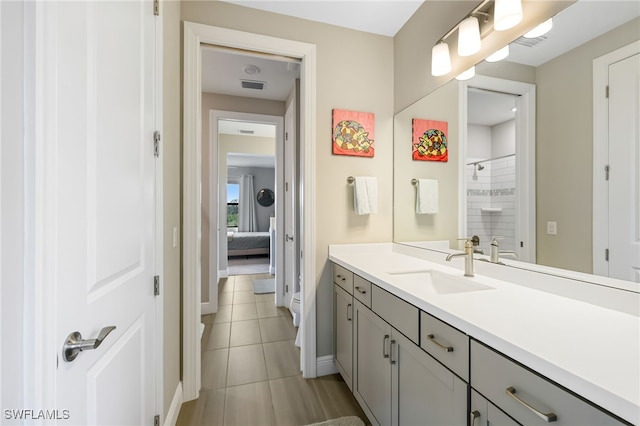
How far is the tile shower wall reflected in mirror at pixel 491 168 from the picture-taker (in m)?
1.38

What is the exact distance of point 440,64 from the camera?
5.65ft

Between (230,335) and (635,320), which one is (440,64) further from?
(230,335)

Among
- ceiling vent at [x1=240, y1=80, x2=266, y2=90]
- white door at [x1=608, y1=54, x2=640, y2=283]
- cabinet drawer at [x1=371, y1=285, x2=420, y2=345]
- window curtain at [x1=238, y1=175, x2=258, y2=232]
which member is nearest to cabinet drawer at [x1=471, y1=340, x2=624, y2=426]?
cabinet drawer at [x1=371, y1=285, x2=420, y2=345]

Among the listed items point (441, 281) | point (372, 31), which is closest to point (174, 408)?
point (441, 281)

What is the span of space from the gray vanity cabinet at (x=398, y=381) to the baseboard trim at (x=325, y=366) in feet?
1.38

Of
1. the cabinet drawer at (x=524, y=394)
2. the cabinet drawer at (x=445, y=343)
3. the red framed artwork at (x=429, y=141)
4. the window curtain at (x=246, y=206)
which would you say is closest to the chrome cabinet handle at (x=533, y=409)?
the cabinet drawer at (x=524, y=394)

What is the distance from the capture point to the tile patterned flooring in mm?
1631

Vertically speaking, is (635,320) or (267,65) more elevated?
(267,65)

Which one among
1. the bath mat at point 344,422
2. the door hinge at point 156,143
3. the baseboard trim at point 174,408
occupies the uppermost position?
the door hinge at point 156,143

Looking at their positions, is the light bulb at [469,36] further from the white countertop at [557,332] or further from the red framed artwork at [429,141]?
the white countertop at [557,332]

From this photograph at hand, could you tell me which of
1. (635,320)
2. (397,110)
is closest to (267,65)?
(397,110)

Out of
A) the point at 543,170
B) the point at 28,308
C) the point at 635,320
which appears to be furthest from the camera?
the point at 543,170

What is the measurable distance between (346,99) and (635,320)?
1926 millimetres

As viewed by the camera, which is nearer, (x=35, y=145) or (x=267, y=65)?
(x=35, y=145)
